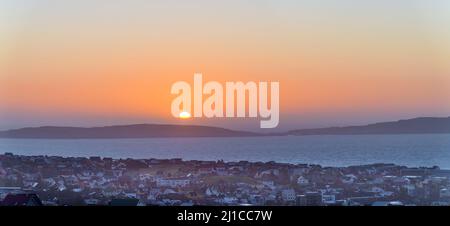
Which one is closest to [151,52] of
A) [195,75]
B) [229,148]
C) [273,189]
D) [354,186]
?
[195,75]

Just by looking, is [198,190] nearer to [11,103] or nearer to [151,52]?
[151,52]

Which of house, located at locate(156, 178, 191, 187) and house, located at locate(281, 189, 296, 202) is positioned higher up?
house, located at locate(156, 178, 191, 187)

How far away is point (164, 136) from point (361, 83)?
2.91 feet

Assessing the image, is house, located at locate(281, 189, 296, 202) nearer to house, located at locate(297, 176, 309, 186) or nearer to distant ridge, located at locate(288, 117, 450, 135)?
house, located at locate(297, 176, 309, 186)

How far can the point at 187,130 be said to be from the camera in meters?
3.90

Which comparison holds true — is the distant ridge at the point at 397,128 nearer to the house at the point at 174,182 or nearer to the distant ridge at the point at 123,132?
the distant ridge at the point at 123,132

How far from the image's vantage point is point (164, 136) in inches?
154

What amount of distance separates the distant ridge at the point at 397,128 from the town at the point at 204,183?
0.15 metres

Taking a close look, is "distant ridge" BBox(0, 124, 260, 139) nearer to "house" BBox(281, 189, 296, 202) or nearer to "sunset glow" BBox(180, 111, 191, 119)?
"sunset glow" BBox(180, 111, 191, 119)

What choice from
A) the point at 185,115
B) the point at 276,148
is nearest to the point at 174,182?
the point at 185,115

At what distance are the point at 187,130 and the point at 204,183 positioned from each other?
24 cm

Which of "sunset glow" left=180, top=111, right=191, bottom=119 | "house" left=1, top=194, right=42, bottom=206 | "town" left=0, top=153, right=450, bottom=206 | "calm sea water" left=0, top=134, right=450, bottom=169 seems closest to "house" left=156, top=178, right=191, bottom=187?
"town" left=0, top=153, right=450, bottom=206

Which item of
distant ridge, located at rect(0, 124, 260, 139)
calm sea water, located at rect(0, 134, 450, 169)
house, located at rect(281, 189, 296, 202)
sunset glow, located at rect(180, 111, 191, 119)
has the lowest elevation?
house, located at rect(281, 189, 296, 202)

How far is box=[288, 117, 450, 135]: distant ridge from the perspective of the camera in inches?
152
